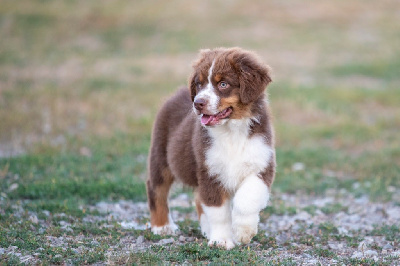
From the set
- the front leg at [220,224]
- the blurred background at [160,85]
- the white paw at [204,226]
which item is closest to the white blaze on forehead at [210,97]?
the blurred background at [160,85]

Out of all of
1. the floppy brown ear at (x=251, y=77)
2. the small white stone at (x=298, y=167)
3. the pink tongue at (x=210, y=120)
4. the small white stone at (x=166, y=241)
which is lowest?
the small white stone at (x=298, y=167)

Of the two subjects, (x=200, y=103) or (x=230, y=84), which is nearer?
(x=200, y=103)

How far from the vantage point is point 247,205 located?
6.66 meters

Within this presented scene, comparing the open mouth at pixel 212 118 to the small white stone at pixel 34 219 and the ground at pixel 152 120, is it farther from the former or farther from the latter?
the small white stone at pixel 34 219

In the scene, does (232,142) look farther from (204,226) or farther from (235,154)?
(204,226)

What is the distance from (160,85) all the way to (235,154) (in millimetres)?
14751

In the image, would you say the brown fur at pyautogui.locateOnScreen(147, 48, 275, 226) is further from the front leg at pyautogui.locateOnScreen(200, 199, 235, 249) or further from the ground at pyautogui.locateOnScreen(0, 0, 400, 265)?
the ground at pyautogui.locateOnScreen(0, 0, 400, 265)

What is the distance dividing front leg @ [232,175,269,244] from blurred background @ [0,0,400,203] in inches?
54.0

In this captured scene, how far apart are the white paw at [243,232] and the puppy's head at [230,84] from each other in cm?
124

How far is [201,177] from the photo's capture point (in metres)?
7.10

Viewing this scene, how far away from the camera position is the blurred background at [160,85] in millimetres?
12078

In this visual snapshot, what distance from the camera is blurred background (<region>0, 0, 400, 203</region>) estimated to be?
1208cm

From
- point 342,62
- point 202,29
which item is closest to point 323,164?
point 342,62

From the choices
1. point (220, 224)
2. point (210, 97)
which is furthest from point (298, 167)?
point (210, 97)
